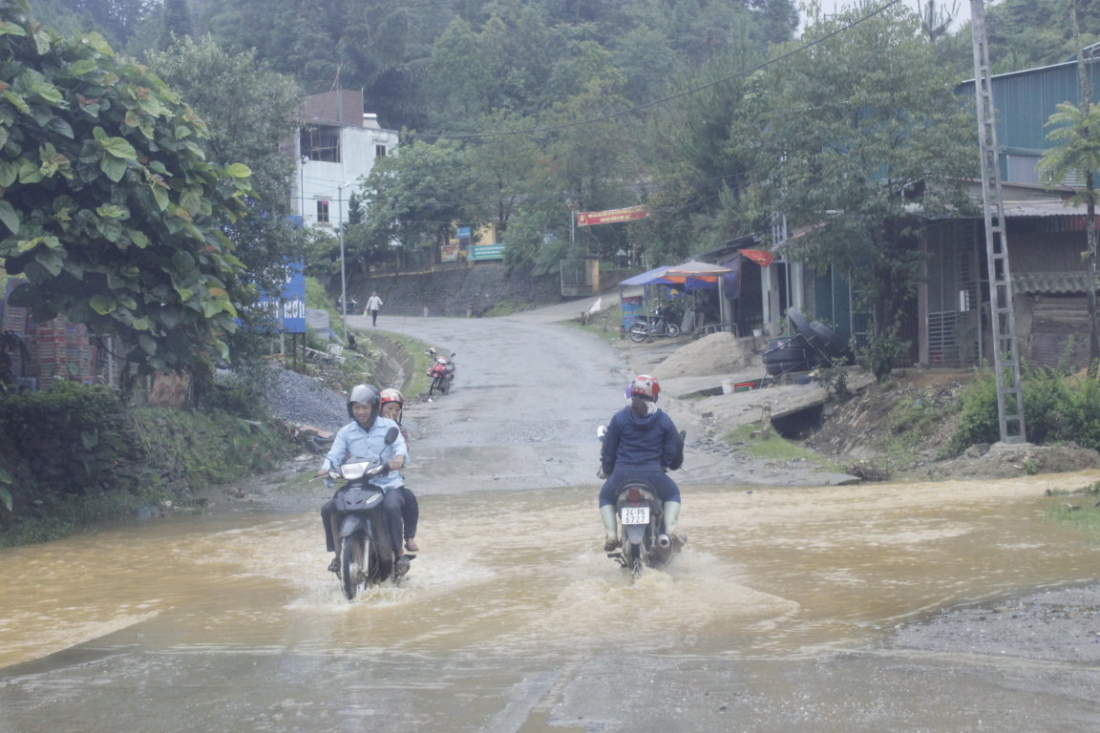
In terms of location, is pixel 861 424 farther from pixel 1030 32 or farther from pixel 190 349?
pixel 1030 32

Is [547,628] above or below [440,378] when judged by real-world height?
below

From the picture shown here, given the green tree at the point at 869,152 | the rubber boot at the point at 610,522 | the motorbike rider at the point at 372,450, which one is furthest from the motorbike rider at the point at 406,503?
the green tree at the point at 869,152

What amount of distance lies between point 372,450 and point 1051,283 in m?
14.0

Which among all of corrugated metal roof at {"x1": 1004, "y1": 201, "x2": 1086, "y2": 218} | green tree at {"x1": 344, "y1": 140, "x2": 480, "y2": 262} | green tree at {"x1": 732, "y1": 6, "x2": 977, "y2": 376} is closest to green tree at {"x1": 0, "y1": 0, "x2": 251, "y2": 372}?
green tree at {"x1": 732, "y1": 6, "x2": 977, "y2": 376}

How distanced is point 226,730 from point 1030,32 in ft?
153

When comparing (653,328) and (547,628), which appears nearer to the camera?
(547,628)

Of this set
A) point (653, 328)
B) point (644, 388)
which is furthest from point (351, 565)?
point (653, 328)

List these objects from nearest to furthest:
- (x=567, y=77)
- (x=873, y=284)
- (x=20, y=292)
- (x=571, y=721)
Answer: (x=571, y=721)
(x=20, y=292)
(x=873, y=284)
(x=567, y=77)

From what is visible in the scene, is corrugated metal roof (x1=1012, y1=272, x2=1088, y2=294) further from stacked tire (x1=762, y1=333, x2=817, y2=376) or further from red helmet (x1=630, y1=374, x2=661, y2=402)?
red helmet (x1=630, y1=374, x2=661, y2=402)

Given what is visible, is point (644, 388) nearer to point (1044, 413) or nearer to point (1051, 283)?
point (1044, 413)

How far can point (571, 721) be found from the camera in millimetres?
4840

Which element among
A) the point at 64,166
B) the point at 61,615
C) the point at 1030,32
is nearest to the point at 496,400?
the point at 64,166

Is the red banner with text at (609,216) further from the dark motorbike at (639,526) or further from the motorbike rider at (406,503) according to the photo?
the dark motorbike at (639,526)

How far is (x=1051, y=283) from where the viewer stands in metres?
18.0
